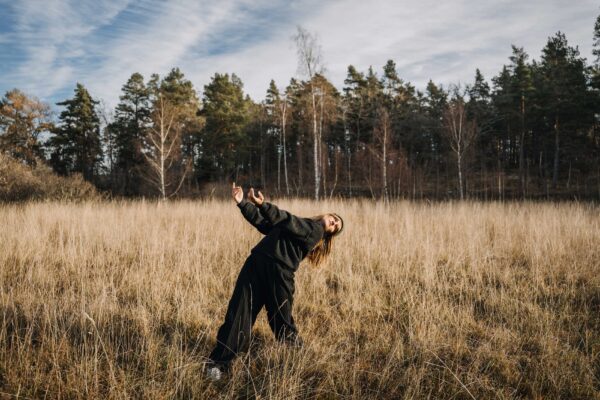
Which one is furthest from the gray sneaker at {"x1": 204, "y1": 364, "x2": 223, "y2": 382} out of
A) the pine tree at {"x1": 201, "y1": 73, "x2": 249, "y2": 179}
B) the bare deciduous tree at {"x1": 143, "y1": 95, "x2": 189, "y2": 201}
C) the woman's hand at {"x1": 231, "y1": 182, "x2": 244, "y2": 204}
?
the pine tree at {"x1": 201, "y1": 73, "x2": 249, "y2": 179}

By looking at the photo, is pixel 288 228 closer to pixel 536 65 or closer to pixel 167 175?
pixel 167 175

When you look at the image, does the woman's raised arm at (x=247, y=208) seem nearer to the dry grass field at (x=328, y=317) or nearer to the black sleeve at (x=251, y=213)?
the black sleeve at (x=251, y=213)

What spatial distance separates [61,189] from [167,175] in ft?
35.5

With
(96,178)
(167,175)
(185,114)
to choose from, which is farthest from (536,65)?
(96,178)

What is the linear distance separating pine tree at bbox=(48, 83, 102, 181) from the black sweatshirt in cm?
3316

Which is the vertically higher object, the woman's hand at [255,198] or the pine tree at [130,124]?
the pine tree at [130,124]

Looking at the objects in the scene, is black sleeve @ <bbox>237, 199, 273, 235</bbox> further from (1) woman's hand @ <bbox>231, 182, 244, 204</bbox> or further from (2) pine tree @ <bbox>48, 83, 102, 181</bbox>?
(2) pine tree @ <bbox>48, 83, 102, 181</bbox>

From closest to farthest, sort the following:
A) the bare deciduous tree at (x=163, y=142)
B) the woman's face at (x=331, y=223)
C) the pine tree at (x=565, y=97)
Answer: the woman's face at (x=331, y=223)
the bare deciduous tree at (x=163, y=142)
the pine tree at (x=565, y=97)

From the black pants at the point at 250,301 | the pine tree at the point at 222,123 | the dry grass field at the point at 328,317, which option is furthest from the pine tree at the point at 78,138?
the black pants at the point at 250,301

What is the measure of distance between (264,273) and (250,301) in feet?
0.78

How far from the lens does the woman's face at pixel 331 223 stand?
8.41ft

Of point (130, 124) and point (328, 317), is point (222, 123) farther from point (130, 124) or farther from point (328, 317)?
point (328, 317)

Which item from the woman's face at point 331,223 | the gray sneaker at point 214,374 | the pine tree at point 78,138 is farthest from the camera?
the pine tree at point 78,138

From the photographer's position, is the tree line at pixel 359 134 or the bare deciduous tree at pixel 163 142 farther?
the tree line at pixel 359 134
